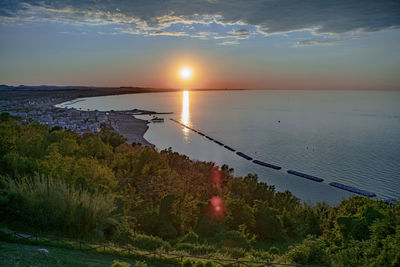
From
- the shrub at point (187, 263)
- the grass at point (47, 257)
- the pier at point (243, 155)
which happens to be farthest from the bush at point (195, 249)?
the pier at point (243, 155)

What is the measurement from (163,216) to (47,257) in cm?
621

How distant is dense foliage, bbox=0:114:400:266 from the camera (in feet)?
32.9

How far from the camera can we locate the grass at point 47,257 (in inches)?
285

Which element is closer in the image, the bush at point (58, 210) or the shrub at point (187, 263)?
the shrub at point (187, 263)

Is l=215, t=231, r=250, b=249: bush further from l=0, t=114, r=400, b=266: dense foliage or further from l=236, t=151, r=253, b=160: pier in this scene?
l=236, t=151, r=253, b=160: pier

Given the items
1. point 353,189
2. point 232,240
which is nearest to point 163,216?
point 232,240

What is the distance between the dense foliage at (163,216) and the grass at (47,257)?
70.0 inches

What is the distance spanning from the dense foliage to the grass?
1.78 meters

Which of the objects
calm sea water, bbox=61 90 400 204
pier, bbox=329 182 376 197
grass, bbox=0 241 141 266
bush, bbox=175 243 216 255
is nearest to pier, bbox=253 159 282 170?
calm sea water, bbox=61 90 400 204

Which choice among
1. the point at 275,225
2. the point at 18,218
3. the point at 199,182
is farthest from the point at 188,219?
the point at 199,182

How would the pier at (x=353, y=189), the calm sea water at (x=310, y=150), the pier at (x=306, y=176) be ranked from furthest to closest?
1. the pier at (x=306, y=176)
2. the calm sea water at (x=310, y=150)
3. the pier at (x=353, y=189)

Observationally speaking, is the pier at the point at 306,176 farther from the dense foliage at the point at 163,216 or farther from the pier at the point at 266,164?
the dense foliage at the point at 163,216

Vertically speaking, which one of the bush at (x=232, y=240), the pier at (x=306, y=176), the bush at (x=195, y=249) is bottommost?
the pier at (x=306, y=176)

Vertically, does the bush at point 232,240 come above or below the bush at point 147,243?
below
